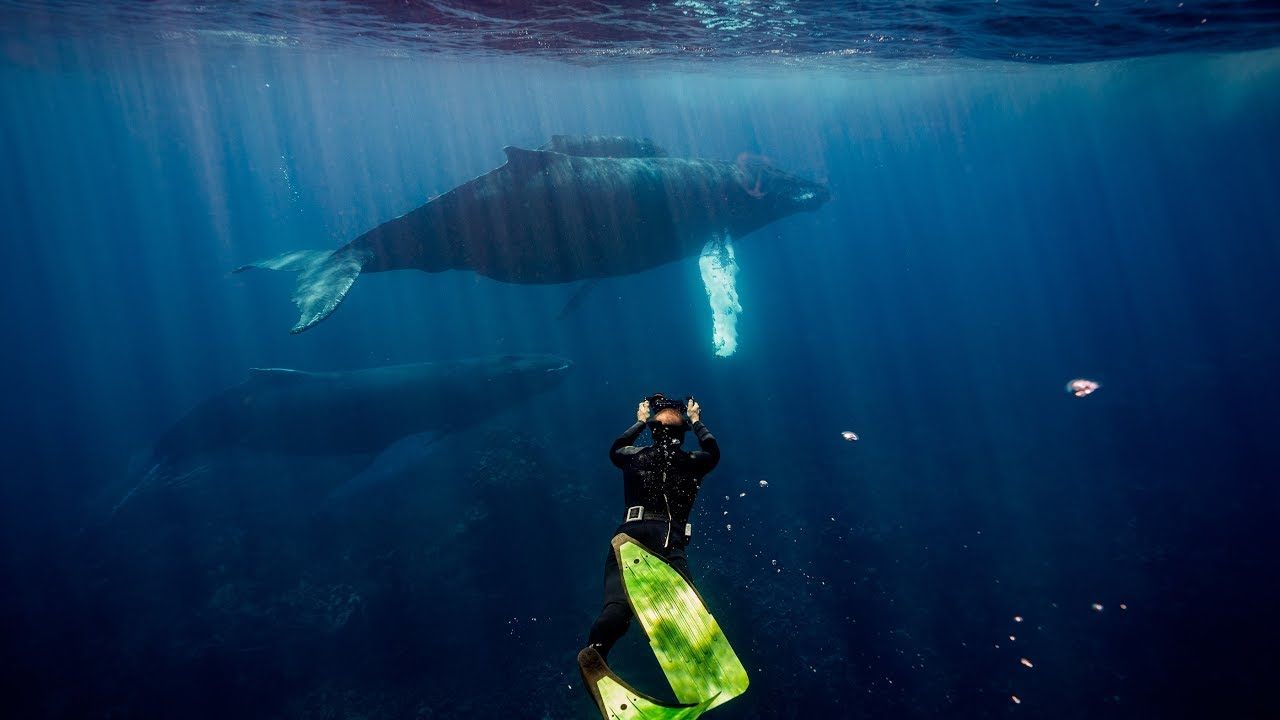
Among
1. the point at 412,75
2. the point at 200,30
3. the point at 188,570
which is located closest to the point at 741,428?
the point at 188,570

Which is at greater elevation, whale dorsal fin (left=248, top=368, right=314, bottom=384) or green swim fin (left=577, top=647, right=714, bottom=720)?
green swim fin (left=577, top=647, right=714, bottom=720)

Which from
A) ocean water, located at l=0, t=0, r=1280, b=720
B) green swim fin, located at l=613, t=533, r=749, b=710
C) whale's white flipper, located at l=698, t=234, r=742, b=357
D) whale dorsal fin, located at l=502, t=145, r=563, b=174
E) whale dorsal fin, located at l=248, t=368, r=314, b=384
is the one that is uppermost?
whale dorsal fin, located at l=502, t=145, r=563, b=174

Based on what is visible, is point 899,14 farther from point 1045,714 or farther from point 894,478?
point 1045,714

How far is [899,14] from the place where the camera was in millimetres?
15297

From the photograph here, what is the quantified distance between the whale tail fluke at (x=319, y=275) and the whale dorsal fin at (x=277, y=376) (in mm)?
3848

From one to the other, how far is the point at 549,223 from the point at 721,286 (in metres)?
5.11

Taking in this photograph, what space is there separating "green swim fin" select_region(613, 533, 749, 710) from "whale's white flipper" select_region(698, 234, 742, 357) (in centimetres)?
857

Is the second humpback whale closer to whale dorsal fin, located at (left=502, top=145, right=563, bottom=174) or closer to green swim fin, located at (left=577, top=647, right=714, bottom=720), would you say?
whale dorsal fin, located at (left=502, top=145, right=563, bottom=174)

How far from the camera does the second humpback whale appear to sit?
10359mm

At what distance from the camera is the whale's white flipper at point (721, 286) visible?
12797 mm

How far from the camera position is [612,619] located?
355cm

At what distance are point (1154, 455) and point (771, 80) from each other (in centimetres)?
3264

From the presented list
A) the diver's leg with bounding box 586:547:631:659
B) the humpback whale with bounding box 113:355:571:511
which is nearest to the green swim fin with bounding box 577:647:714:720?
the diver's leg with bounding box 586:547:631:659

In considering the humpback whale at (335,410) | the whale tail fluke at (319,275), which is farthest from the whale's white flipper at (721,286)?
the whale tail fluke at (319,275)
